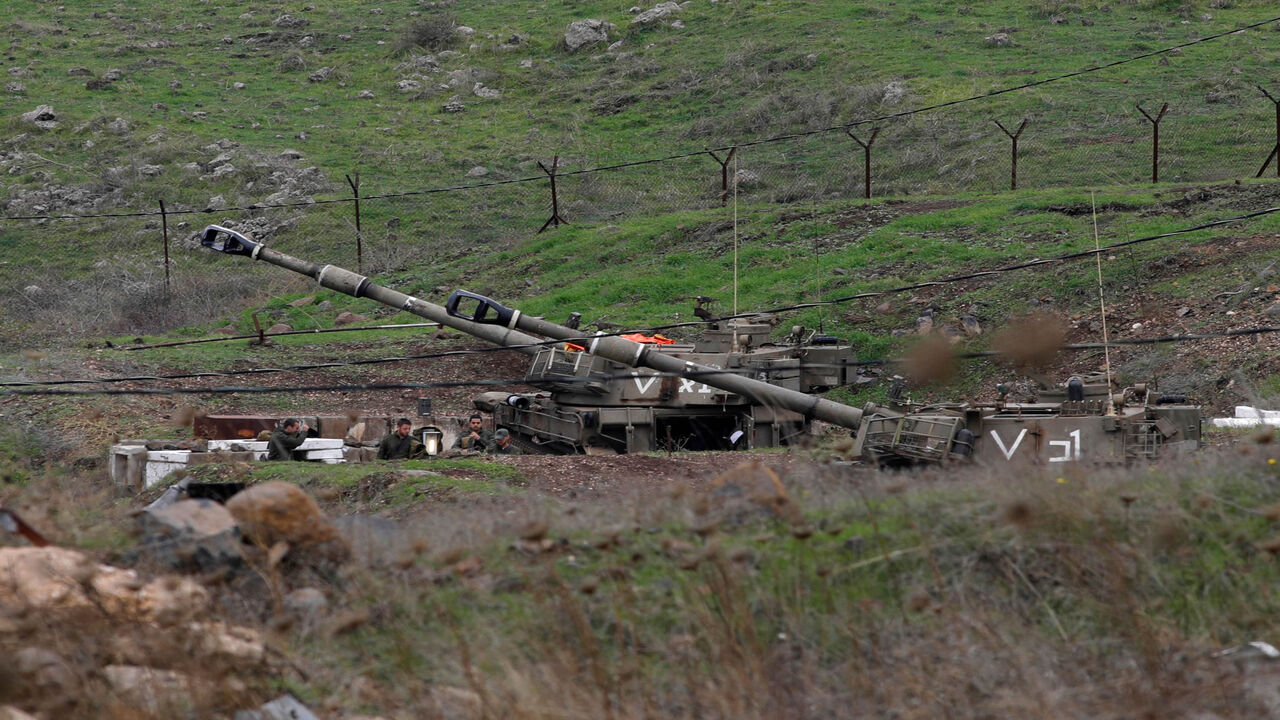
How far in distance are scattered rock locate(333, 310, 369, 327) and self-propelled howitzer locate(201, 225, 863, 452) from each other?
26.4ft

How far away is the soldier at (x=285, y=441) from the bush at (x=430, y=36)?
30946 millimetres

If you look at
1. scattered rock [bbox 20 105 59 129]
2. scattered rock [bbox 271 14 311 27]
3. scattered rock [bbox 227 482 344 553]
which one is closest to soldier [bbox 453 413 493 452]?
scattered rock [bbox 227 482 344 553]

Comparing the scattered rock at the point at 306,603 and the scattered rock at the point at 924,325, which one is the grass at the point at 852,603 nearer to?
the scattered rock at the point at 306,603

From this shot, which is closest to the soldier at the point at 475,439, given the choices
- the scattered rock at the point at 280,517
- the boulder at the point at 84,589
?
the scattered rock at the point at 280,517

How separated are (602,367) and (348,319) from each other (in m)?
10.7

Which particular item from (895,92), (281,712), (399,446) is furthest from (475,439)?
(895,92)

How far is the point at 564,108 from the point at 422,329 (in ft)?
49.9

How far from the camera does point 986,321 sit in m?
22.4

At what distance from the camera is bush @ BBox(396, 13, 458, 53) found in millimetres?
45562

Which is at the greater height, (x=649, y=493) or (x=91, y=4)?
(x=91, y=4)

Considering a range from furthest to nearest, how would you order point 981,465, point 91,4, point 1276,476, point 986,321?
1. point 91,4
2. point 986,321
3. point 981,465
4. point 1276,476

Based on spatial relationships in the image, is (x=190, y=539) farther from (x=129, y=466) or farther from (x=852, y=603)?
(x=129, y=466)

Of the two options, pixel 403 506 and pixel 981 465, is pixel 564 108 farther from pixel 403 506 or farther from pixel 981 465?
pixel 981 465

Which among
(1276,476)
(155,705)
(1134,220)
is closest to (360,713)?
(155,705)
